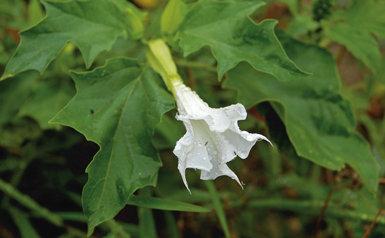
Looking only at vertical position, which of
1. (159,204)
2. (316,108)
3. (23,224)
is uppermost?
(316,108)

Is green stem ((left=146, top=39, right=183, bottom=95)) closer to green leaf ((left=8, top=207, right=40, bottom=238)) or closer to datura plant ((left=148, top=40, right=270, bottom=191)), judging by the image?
datura plant ((left=148, top=40, right=270, bottom=191))

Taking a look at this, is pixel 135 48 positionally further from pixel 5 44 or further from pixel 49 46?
pixel 49 46

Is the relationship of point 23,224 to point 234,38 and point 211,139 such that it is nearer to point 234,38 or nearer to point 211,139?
point 211,139

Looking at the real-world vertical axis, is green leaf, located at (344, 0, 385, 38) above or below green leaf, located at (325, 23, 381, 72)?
above

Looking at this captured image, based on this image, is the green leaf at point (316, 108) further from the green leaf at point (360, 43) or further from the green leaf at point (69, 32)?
the green leaf at point (69, 32)

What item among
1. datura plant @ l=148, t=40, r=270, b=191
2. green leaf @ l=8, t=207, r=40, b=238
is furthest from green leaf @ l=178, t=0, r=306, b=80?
green leaf @ l=8, t=207, r=40, b=238

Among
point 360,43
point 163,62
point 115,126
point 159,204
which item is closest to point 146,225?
point 159,204

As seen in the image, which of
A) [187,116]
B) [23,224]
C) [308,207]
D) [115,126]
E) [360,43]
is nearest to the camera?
[187,116]
